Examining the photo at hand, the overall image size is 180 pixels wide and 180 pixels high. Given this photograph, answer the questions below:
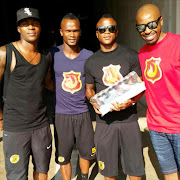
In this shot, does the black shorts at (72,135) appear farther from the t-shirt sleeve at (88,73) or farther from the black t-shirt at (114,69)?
the t-shirt sleeve at (88,73)

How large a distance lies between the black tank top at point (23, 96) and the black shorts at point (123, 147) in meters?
0.95

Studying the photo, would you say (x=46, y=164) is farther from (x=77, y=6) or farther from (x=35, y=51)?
(x=77, y=6)

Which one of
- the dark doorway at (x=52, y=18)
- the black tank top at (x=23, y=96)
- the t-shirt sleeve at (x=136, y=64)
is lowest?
the black tank top at (x=23, y=96)

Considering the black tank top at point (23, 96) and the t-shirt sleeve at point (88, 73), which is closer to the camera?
the black tank top at point (23, 96)

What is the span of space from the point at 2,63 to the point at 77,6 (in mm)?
19983

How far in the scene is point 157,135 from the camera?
2607 mm

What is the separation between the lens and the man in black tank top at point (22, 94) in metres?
2.59

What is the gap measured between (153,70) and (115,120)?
837 mm

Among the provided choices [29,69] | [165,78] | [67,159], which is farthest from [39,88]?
[165,78]

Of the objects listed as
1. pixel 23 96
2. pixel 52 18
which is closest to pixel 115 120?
pixel 23 96

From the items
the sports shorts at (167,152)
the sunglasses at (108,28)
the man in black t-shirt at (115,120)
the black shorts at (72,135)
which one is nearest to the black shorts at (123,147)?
the man in black t-shirt at (115,120)

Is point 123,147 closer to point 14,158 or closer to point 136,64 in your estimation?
point 136,64

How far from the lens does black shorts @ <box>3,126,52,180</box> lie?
2.65m

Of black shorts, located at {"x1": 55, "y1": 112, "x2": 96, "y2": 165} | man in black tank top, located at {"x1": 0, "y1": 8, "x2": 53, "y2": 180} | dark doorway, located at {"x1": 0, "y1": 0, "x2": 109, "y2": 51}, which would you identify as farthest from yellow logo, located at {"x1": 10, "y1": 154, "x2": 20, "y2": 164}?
dark doorway, located at {"x1": 0, "y1": 0, "x2": 109, "y2": 51}
